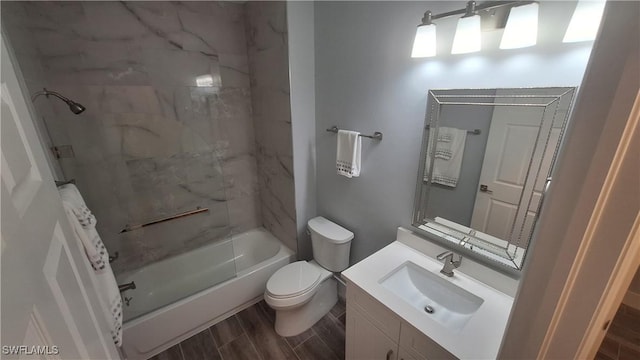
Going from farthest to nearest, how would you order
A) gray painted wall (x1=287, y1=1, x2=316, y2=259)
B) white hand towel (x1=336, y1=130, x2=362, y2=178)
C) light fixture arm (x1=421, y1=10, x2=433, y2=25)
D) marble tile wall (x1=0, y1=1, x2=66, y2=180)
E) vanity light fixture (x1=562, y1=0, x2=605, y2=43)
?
gray painted wall (x1=287, y1=1, x2=316, y2=259), white hand towel (x1=336, y1=130, x2=362, y2=178), marble tile wall (x1=0, y1=1, x2=66, y2=180), light fixture arm (x1=421, y1=10, x2=433, y2=25), vanity light fixture (x1=562, y1=0, x2=605, y2=43)

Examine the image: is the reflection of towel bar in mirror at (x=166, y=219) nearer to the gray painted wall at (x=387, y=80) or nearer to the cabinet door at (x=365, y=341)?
the gray painted wall at (x=387, y=80)

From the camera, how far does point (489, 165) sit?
122 centimetres

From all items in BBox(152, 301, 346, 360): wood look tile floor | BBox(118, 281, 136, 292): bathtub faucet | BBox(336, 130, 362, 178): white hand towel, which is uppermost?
BBox(336, 130, 362, 178): white hand towel

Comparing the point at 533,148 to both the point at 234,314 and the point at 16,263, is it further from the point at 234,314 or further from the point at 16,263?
the point at 234,314

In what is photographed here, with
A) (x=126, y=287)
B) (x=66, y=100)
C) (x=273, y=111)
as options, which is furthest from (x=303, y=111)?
(x=126, y=287)

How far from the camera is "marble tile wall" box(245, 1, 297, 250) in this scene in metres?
1.96

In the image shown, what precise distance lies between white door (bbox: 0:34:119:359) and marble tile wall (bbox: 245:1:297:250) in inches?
61.8

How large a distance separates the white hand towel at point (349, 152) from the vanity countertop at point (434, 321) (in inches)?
22.8

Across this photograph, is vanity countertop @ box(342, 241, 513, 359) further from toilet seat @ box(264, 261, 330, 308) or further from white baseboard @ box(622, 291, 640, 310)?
toilet seat @ box(264, 261, 330, 308)

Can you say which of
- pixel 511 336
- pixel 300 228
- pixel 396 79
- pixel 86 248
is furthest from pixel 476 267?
pixel 86 248

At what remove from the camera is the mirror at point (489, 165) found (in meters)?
1.05

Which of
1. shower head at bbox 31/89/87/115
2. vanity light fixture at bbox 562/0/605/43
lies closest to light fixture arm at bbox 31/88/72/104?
shower head at bbox 31/89/87/115

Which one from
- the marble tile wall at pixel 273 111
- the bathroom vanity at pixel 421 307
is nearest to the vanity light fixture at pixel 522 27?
the bathroom vanity at pixel 421 307

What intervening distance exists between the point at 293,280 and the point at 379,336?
0.81 m
